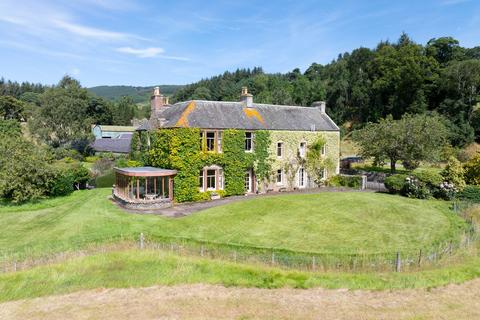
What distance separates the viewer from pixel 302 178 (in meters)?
35.9

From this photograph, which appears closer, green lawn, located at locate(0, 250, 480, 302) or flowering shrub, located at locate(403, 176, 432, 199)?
green lawn, located at locate(0, 250, 480, 302)

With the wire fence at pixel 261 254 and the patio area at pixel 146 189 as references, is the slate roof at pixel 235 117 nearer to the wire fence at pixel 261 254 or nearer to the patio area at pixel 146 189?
the patio area at pixel 146 189

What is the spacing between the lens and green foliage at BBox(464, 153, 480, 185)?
3023 centimetres

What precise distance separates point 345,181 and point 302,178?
4457 millimetres

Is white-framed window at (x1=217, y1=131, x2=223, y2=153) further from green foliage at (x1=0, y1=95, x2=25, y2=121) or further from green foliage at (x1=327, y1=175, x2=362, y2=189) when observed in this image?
green foliage at (x1=0, y1=95, x2=25, y2=121)

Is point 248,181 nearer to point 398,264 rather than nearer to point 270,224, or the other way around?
point 270,224

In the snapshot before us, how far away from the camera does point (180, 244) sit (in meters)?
18.2

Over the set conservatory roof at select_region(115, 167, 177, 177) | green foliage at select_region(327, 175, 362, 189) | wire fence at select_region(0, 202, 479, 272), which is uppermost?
conservatory roof at select_region(115, 167, 177, 177)

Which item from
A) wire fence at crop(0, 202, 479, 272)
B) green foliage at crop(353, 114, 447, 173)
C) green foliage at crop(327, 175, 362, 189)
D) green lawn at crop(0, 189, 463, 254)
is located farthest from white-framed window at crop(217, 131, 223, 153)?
green foliage at crop(353, 114, 447, 173)

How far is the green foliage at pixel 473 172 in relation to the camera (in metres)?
30.2

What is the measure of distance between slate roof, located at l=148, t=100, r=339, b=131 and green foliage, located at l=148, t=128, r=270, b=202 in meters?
0.95

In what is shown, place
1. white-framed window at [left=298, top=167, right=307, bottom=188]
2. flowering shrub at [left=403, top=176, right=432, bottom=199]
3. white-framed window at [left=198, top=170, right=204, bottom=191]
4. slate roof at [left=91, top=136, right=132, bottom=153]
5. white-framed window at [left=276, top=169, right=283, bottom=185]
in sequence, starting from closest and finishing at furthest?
flowering shrub at [left=403, top=176, right=432, bottom=199]
white-framed window at [left=198, top=170, right=204, bottom=191]
white-framed window at [left=276, top=169, right=283, bottom=185]
white-framed window at [left=298, top=167, right=307, bottom=188]
slate roof at [left=91, top=136, right=132, bottom=153]

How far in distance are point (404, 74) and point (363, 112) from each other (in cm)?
1489

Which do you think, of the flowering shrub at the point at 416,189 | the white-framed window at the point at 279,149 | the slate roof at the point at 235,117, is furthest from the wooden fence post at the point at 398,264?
the white-framed window at the point at 279,149
